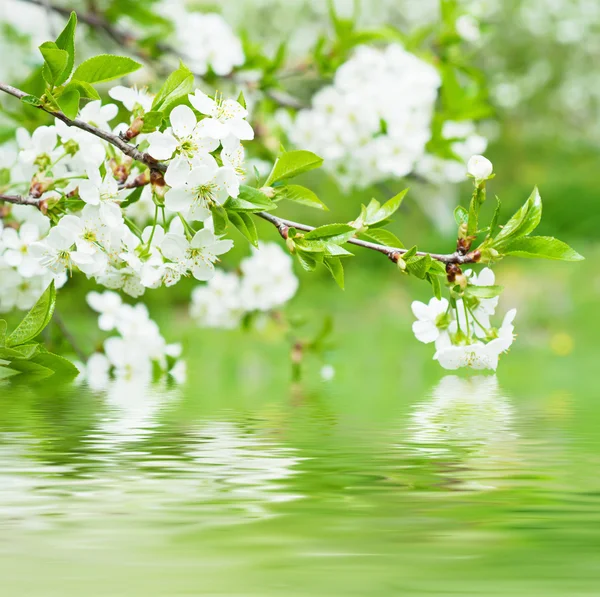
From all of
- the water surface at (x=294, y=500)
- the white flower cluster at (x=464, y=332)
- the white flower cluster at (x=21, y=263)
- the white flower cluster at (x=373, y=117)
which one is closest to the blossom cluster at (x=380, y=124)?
the white flower cluster at (x=373, y=117)

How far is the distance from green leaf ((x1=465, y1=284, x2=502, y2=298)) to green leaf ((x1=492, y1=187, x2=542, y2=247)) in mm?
77

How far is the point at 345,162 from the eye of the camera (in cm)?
387

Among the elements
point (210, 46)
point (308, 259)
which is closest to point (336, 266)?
point (308, 259)

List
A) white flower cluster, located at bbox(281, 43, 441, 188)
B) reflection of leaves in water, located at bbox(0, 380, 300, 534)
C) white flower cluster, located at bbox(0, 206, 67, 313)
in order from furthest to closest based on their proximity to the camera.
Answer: white flower cluster, located at bbox(281, 43, 441, 188) → white flower cluster, located at bbox(0, 206, 67, 313) → reflection of leaves in water, located at bbox(0, 380, 300, 534)

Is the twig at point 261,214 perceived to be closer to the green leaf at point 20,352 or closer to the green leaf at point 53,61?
the green leaf at point 53,61

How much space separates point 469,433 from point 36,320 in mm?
923

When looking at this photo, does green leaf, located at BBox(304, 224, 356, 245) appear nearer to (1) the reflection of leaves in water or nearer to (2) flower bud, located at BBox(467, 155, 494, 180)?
(2) flower bud, located at BBox(467, 155, 494, 180)

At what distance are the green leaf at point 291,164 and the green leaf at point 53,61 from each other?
42 centimetres

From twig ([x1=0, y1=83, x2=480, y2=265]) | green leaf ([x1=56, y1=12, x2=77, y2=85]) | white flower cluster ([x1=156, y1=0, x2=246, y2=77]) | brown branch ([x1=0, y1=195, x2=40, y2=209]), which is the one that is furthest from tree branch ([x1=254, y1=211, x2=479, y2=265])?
white flower cluster ([x1=156, y1=0, x2=246, y2=77])

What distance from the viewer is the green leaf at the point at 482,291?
1721mm

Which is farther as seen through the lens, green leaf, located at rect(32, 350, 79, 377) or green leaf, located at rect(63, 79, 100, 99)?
green leaf, located at rect(32, 350, 79, 377)

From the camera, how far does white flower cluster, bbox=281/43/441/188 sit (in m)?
3.57

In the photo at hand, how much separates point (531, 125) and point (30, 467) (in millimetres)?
17788

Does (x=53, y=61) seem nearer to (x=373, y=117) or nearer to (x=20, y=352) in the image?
(x=20, y=352)
